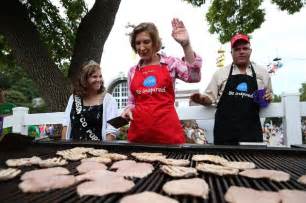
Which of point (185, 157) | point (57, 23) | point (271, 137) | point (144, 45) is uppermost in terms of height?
point (57, 23)

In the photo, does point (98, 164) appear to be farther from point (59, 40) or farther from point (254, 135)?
point (59, 40)

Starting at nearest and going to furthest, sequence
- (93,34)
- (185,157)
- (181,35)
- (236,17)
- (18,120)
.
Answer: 1. (185,157)
2. (181,35)
3. (18,120)
4. (93,34)
5. (236,17)

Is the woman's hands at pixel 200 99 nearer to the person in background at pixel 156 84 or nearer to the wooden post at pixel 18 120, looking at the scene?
the person in background at pixel 156 84

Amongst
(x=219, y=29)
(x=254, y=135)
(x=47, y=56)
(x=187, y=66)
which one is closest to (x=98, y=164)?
(x=187, y=66)

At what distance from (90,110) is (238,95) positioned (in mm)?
1281

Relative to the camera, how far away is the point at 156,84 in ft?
7.50

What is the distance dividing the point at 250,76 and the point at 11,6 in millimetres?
4195

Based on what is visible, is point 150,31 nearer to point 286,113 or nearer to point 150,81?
point 150,81

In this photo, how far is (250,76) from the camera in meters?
2.48

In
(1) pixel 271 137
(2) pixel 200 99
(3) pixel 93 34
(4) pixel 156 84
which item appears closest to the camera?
(4) pixel 156 84

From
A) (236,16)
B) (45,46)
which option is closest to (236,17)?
(236,16)

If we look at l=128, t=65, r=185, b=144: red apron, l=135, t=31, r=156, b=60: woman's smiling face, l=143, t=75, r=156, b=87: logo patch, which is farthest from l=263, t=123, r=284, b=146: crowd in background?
l=135, t=31, r=156, b=60: woman's smiling face

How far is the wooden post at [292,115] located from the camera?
8.98ft

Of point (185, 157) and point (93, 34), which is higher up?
point (93, 34)
